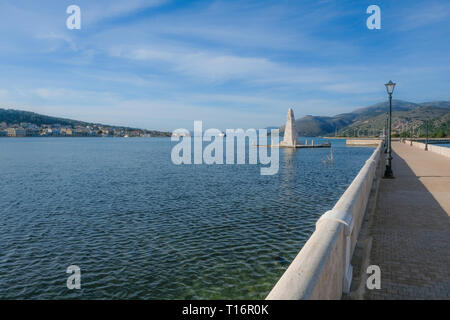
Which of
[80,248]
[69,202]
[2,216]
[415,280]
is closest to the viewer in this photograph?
[415,280]

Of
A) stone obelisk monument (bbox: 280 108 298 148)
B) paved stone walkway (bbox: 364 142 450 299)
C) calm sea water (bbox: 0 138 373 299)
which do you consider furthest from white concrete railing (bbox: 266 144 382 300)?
stone obelisk monument (bbox: 280 108 298 148)

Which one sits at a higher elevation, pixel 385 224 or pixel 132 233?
pixel 385 224

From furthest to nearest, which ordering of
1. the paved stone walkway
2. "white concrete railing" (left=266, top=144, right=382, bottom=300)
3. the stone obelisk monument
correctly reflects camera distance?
the stone obelisk monument < the paved stone walkway < "white concrete railing" (left=266, top=144, right=382, bottom=300)

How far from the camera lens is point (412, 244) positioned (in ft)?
24.1

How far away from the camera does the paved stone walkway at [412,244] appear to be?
5.28 metres

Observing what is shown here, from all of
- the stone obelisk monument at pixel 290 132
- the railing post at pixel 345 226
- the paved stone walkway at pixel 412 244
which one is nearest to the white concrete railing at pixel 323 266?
the railing post at pixel 345 226

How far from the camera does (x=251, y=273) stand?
8.92m

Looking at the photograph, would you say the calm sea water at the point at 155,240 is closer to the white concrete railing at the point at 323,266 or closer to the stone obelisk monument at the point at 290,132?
the white concrete railing at the point at 323,266

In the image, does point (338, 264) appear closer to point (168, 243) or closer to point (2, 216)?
point (168, 243)

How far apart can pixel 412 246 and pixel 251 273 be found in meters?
4.04

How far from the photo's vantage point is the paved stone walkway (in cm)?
528
